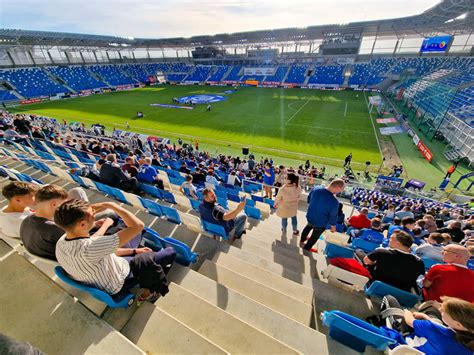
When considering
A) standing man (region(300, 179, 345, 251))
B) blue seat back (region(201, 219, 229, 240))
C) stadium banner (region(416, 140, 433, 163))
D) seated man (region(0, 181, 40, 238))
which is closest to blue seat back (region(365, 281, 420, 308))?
standing man (region(300, 179, 345, 251))

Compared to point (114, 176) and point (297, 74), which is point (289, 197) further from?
point (297, 74)

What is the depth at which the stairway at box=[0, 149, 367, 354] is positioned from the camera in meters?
2.24

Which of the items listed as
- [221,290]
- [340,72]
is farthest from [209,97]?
[221,290]

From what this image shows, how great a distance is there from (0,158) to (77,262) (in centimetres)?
1070

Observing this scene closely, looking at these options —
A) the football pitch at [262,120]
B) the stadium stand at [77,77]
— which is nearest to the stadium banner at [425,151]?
the football pitch at [262,120]

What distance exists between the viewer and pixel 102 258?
2344 millimetres

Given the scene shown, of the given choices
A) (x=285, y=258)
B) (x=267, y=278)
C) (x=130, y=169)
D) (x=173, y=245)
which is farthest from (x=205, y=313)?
(x=130, y=169)

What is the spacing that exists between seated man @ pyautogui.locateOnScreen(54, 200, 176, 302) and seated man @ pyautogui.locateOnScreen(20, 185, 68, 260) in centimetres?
42

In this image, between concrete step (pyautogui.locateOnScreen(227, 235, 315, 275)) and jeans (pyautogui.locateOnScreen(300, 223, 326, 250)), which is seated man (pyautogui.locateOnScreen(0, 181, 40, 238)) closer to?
concrete step (pyautogui.locateOnScreen(227, 235, 315, 275))

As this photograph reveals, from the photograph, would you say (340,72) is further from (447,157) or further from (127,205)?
(127,205)

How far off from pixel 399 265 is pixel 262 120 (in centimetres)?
2744

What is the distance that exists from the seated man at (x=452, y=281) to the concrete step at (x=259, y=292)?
184 centimetres

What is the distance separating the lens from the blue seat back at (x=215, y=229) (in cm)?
462

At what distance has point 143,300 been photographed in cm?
279
